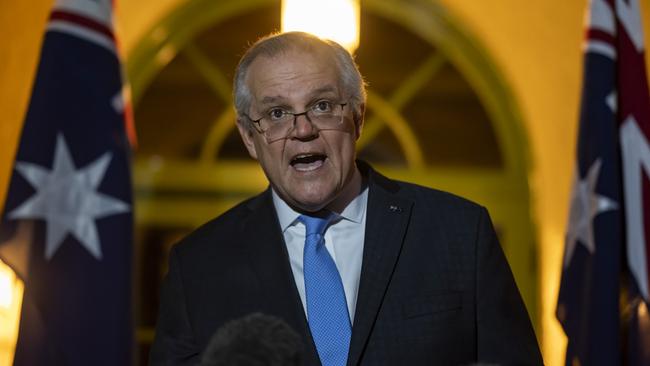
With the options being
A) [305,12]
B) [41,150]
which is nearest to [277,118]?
[41,150]

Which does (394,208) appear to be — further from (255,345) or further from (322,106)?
(255,345)

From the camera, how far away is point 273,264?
6.05 feet

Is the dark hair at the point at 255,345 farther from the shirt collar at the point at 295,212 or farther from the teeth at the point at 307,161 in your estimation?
the shirt collar at the point at 295,212

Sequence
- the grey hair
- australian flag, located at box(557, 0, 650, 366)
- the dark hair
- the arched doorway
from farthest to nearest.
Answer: the arched doorway
australian flag, located at box(557, 0, 650, 366)
the grey hair
the dark hair

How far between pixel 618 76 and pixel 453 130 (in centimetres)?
160

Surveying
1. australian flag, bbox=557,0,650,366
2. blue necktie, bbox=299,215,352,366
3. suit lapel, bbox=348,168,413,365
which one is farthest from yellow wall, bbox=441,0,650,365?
blue necktie, bbox=299,215,352,366

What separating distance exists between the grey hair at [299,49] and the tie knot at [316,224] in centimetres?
20

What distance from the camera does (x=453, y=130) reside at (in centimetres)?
472

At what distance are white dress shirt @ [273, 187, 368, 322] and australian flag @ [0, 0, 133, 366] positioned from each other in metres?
0.91

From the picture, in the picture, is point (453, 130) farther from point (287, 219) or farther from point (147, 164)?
point (287, 219)

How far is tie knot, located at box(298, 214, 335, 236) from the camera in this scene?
73.7 inches

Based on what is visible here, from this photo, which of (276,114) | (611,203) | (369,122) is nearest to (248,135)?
(276,114)

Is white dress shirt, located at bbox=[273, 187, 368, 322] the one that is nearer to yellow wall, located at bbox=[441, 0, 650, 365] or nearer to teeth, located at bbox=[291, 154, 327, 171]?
teeth, located at bbox=[291, 154, 327, 171]

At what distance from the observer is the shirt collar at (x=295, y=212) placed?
1915mm
